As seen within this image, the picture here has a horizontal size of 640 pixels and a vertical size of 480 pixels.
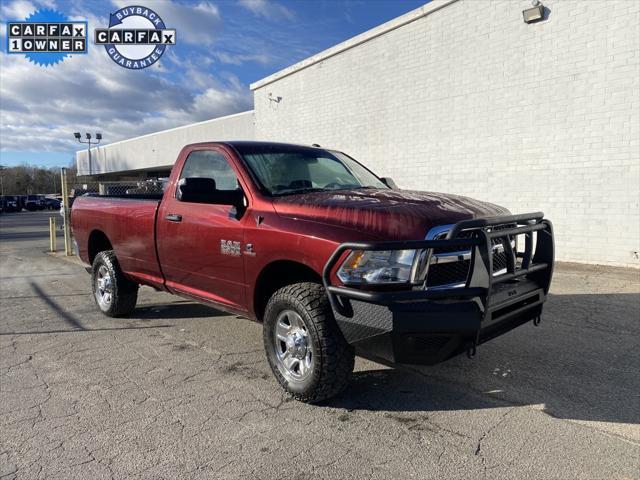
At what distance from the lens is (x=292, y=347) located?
3.63 meters

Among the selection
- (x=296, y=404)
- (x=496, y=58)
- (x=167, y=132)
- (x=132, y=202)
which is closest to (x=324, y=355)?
(x=296, y=404)

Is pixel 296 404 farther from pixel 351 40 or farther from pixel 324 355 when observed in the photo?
pixel 351 40

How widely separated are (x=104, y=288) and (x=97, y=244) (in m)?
0.79

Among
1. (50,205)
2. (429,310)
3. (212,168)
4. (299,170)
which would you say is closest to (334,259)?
(429,310)

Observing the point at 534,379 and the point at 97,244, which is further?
the point at 97,244

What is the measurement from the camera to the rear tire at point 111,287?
5.95 metres

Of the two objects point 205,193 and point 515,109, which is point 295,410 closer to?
point 205,193

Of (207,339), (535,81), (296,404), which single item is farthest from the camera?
(535,81)

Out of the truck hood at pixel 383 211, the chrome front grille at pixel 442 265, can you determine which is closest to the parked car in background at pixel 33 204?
the truck hood at pixel 383 211

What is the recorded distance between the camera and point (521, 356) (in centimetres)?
459

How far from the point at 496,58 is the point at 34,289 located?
1017cm

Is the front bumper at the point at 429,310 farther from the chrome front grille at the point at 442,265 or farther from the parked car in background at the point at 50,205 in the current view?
the parked car in background at the point at 50,205

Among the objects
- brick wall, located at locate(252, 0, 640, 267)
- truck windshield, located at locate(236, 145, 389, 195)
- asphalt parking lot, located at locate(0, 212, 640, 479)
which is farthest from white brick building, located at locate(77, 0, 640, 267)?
truck windshield, located at locate(236, 145, 389, 195)

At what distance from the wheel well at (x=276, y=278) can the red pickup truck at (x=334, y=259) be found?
0.03 feet
